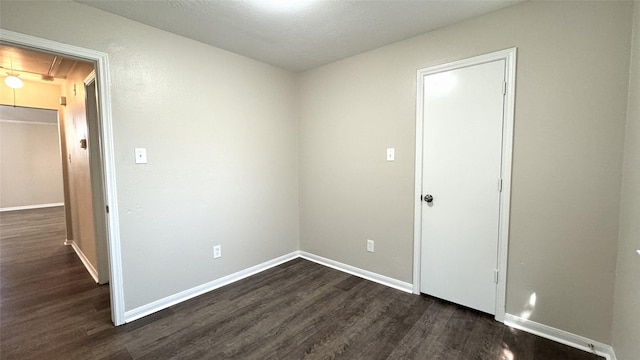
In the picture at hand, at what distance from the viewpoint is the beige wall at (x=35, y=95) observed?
3762 millimetres

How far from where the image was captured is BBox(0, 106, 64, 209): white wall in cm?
646

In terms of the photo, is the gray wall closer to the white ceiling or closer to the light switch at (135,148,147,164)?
the light switch at (135,148,147,164)

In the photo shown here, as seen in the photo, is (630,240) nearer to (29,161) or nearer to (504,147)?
(504,147)

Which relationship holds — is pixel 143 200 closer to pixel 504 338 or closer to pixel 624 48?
pixel 504 338

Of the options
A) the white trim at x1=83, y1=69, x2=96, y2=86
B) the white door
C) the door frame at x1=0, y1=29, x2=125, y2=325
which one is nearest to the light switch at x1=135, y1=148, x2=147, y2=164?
the door frame at x1=0, y1=29, x2=125, y2=325

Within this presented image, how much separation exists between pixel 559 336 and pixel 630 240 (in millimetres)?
855

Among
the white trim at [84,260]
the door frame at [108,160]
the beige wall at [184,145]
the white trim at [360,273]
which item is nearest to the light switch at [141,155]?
the beige wall at [184,145]

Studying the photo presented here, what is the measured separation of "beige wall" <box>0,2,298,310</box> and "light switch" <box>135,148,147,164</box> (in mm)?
44

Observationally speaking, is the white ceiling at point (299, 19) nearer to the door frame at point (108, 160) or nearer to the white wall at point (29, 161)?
the door frame at point (108, 160)

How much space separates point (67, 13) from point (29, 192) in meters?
7.88

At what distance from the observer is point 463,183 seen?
2.21 meters

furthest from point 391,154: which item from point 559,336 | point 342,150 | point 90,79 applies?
point 90,79

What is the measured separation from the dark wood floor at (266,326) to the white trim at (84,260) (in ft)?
0.27

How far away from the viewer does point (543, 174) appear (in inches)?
73.2
